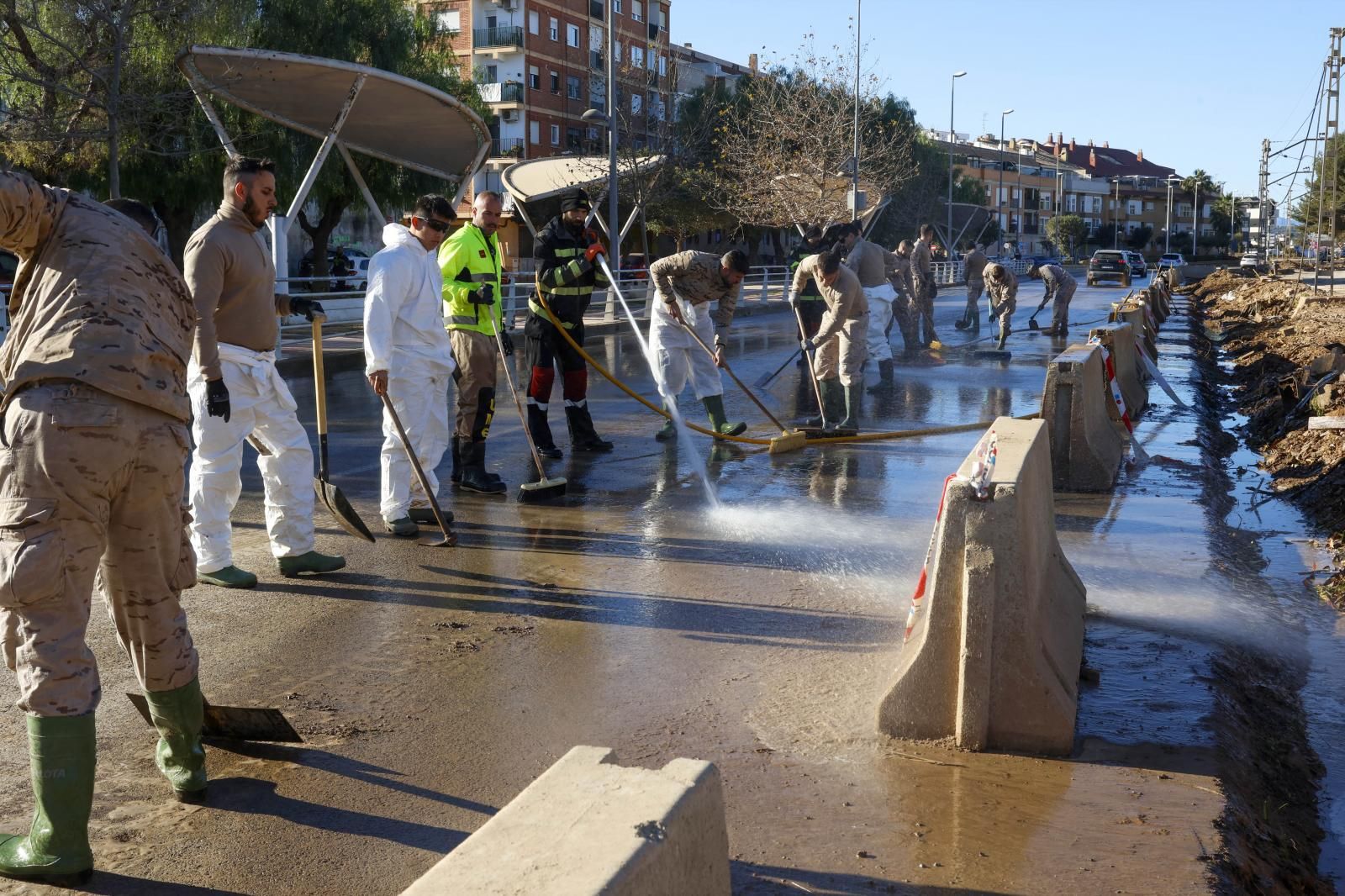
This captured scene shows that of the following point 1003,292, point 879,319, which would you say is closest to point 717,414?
point 879,319

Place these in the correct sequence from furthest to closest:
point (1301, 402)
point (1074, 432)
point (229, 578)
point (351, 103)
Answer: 1. point (351, 103)
2. point (1301, 402)
3. point (1074, 432)
4. point (229, 578)

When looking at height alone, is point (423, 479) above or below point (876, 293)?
below

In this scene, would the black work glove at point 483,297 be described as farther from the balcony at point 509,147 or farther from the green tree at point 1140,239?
the green tree at point 1140,239

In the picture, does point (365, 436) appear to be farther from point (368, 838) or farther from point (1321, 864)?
point (1321, 864)

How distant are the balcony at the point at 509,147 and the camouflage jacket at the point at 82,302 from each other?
58507 mm

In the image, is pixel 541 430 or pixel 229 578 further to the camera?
pixel 541 430

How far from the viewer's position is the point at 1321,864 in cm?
373

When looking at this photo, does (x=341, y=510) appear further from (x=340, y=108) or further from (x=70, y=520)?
(x=340, y=108)

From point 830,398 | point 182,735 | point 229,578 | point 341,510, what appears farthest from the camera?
point 830,398

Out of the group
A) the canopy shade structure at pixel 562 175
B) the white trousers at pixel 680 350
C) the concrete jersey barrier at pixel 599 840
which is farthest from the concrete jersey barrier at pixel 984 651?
the canopy shade structure at pixel 562 175

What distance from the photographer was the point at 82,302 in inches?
135

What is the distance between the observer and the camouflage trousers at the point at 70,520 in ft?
10.7

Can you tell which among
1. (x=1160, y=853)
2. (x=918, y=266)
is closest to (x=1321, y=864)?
(x=1160, y=853)

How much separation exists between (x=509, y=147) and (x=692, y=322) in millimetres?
54171
